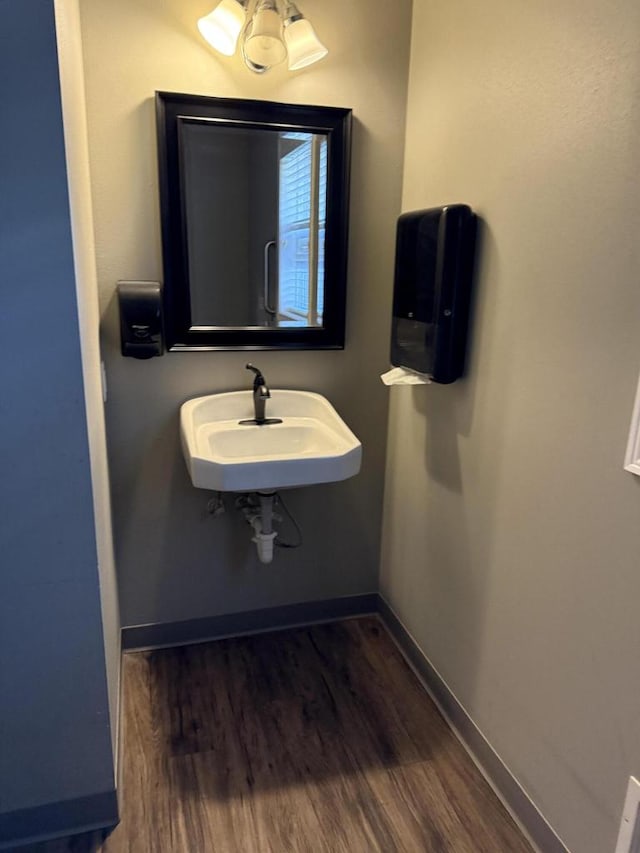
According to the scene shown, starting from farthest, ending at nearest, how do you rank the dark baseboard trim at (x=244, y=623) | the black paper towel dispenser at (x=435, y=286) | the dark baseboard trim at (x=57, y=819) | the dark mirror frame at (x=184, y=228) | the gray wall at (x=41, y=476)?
the dark baseboard trim at (x=244, y=623) → the dark mirror frame at (x=184, y=228) → the black paper towel dispenser at (x=435, y=286) → the dark baseboard trim at (x=57, y=819) → the gray wall at (x=41, y=476)

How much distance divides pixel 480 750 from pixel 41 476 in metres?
1.38

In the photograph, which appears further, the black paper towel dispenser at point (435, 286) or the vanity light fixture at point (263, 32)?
the vanity light fixture at point (263, 32)

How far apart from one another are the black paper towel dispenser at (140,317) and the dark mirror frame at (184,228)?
0.09 meters

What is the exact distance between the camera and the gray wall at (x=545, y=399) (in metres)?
1.12

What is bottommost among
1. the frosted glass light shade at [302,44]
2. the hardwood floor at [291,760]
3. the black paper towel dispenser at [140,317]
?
the hardwood floor at [291,760]

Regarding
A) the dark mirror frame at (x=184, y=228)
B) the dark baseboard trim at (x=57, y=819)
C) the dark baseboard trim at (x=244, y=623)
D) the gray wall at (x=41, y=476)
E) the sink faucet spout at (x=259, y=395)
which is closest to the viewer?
the gray wall at (x=41, y=476)

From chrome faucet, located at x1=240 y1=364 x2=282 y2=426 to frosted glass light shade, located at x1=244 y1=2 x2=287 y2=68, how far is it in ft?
3.00

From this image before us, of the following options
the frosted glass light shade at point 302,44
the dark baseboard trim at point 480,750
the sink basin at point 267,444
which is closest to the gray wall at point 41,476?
the sink basin at point 267,444

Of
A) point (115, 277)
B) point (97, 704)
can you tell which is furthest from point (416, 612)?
point (115, 277)

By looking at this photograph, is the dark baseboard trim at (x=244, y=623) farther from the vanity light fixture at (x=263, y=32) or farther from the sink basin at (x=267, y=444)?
the vanity light fixture at (x=263, y=32)

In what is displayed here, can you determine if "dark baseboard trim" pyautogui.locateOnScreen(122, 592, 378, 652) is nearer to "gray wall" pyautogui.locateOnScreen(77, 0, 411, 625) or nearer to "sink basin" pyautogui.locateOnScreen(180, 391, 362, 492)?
"gray wall" pyautogui.locateOnScreen(77, 0, 411, 625)

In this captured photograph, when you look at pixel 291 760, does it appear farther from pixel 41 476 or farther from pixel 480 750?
pixel 41 476

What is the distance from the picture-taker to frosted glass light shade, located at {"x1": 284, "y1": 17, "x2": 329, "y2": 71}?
168 centimetres

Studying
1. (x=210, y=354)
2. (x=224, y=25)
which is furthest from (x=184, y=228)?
(x=224, y=25)
